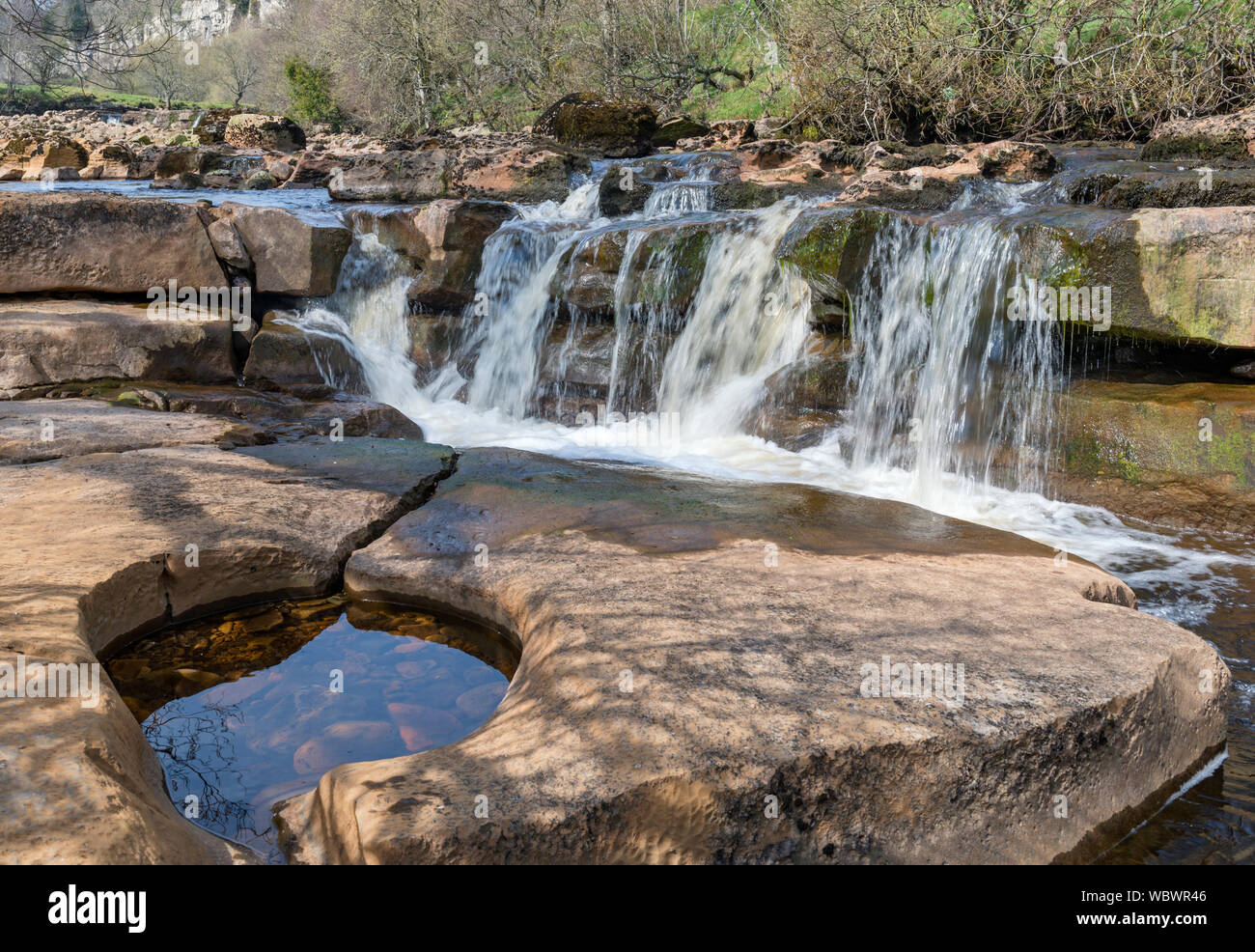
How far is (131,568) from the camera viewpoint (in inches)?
147

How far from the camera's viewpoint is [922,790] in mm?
2490


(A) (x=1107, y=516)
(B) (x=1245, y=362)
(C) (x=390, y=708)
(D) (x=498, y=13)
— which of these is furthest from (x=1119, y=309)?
(D) (x=498, y=13)

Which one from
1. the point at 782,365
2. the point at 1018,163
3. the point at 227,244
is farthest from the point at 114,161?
the point at 1018,163

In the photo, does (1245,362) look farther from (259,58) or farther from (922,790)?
(259,58)

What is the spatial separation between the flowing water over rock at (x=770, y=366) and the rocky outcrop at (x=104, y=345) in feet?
3.58

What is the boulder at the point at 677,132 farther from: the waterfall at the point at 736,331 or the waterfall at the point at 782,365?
the waterfall at the point at 736,331

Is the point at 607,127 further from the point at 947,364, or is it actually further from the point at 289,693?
the point at 289,693

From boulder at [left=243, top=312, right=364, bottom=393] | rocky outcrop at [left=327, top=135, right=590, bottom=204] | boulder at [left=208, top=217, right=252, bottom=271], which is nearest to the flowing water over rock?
boulder at [left=243, top=312, right=364, bottom=393]

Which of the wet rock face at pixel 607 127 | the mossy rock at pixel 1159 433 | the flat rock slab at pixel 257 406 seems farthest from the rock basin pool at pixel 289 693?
the wet rock face at pixel 607 127

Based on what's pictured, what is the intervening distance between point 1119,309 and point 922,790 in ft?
15.6

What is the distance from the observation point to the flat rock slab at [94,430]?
5.29 metres

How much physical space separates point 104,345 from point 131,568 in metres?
4.68

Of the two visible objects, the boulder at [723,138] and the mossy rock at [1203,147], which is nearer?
the mossy rock at [1203,147]

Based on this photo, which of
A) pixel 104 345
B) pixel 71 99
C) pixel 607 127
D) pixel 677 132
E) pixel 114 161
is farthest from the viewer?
pixel 71 99
